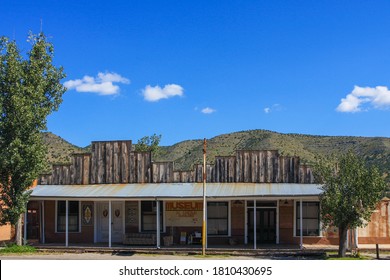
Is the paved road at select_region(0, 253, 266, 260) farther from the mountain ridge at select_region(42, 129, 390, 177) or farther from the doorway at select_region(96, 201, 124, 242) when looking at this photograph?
Answer: the mountain ridge at select_region(42, 129, 390, 177)

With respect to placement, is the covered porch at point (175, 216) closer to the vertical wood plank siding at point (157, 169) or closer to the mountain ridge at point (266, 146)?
the vertical wood plank siding at point (157, 169)

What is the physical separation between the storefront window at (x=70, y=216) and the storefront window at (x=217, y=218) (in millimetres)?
6594

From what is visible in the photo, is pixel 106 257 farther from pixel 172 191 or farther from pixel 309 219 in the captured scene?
pixel 309 219

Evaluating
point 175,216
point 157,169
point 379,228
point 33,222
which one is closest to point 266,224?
point 175,216

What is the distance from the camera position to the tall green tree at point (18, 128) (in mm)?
24109

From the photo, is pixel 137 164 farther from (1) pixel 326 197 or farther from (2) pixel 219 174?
(1) pixel 326 197

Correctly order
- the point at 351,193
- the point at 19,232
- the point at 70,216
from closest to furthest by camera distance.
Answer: the point at 351,193 → the point at 19,232 → the point at 70,216

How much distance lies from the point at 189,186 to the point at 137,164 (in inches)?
120

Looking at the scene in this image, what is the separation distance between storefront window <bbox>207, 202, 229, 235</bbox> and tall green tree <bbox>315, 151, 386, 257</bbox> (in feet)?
20.2

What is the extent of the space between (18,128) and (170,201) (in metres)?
7.70

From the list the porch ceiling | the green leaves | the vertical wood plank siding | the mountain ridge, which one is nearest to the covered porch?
the porch ceiling

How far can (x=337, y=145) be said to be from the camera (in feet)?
217

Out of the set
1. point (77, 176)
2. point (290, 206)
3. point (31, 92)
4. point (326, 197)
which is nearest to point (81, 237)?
point (77, 176)

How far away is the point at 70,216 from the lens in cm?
2658
